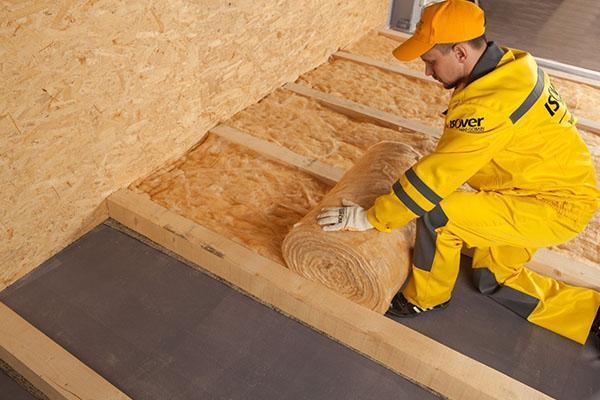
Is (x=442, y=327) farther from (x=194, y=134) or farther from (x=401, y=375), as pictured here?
(x=194, y=134)

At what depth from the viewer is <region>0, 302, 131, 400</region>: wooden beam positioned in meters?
2.20

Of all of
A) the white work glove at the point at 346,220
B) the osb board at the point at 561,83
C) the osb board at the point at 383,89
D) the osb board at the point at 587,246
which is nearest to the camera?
the white work glove at the point at 346,220

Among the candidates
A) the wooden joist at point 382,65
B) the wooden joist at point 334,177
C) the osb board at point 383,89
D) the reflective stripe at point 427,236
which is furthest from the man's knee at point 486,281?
the wooden joist at point 382,65

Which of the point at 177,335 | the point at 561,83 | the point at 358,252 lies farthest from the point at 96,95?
the point at 561,83

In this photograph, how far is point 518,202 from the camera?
2.40 meters

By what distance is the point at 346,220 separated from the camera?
251 centimetres

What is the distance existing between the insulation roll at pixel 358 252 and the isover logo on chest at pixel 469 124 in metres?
0.63

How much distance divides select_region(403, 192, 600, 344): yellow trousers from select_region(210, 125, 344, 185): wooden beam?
105 centimetres

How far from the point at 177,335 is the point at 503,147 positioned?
6.20 feet

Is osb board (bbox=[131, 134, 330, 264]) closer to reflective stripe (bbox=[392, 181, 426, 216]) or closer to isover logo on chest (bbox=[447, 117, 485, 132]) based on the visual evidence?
reflective stripe (bbox=[392, 181, 426, 216])

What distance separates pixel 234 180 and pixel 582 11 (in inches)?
278

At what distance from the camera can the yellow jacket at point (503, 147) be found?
2.13m

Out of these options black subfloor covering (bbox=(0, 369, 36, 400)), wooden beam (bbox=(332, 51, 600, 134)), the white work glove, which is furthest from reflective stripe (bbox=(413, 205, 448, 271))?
wooden beam (bbox=(332, 51, 600, 134))

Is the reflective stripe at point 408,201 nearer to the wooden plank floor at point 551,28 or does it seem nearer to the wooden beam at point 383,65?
the wooden beam at point 383,65
